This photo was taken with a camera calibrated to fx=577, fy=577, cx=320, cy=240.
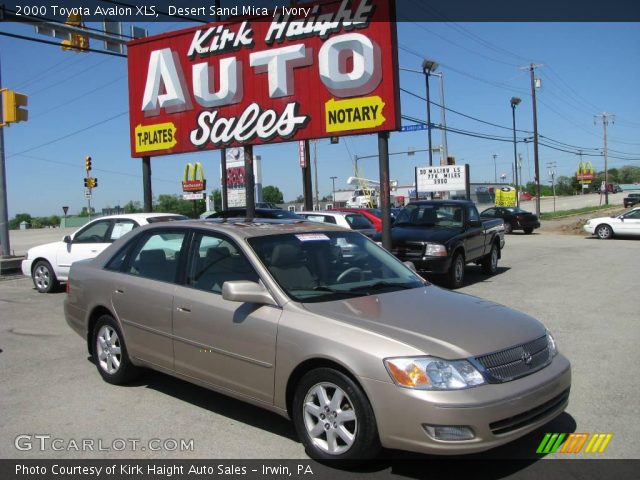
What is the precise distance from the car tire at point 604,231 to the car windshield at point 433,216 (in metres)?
14.8

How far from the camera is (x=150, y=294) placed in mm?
5012

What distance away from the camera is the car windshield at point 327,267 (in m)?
4.33

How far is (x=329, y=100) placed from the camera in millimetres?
12367

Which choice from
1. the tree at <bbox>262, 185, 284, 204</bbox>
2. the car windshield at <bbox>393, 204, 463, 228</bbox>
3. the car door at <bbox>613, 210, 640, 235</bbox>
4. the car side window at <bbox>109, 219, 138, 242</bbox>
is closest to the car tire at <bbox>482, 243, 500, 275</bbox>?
the car windshield at <bbox>393, 204, 463, 228</bbox>

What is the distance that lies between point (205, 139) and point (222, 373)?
1065 centimetres

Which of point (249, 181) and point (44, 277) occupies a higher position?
point (249, 181)

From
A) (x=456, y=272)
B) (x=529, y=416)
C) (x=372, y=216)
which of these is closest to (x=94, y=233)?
(x=456, y=272)

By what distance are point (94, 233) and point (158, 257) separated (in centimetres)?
651

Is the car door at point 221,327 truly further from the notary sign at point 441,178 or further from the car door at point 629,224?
the notary sign at point 441,178

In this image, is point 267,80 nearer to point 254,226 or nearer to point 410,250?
point 410,250

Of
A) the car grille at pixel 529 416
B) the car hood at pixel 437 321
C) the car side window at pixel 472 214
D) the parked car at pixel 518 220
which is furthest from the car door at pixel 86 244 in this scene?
the parked car at pixel 518 220

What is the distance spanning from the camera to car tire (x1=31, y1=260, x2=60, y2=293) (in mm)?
11641

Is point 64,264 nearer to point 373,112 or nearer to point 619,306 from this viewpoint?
point 373,112

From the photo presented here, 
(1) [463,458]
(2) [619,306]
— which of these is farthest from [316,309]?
(2) [619,306]
